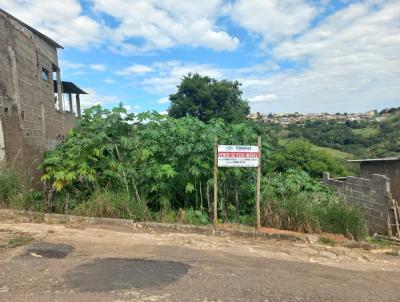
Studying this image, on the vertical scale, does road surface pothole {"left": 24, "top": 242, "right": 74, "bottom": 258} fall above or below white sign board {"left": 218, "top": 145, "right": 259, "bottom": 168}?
below

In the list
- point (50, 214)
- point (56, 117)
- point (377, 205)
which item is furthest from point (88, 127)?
point (377, 205)

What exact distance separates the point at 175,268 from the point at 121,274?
0.70m

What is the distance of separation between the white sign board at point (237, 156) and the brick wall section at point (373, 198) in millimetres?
4498

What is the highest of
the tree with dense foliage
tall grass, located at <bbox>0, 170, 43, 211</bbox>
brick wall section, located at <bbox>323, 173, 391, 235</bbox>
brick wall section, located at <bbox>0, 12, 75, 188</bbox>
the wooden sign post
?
the tree with dense foliage

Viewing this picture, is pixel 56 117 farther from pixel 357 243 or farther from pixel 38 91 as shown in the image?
pixel 357 243

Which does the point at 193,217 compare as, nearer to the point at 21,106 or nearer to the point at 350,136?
the point at 21,106

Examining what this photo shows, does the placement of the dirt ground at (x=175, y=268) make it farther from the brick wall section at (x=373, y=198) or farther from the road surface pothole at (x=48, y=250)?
the brick wall section at (x=373, y=198)

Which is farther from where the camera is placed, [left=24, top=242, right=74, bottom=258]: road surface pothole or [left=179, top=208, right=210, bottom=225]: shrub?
[left=179, top=208, right=210, bottom=225]: shrub

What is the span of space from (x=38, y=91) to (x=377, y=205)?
36.3 ft

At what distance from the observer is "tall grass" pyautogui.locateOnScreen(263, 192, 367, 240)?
7.37 m

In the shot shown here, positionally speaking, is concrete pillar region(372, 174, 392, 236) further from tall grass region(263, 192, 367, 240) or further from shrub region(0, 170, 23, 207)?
shrub region(0, 170, 23, 207)

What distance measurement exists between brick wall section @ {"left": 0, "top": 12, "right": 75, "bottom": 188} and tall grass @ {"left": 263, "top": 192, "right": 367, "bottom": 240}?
18.1 ft

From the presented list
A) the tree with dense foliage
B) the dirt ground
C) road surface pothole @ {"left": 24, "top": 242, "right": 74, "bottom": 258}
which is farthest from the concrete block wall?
the tree with dense foliage

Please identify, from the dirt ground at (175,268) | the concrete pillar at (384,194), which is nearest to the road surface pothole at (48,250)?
the dirt ground at (175,268)
